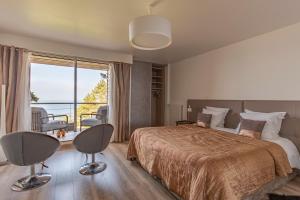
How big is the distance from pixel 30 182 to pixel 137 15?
2.89 meters

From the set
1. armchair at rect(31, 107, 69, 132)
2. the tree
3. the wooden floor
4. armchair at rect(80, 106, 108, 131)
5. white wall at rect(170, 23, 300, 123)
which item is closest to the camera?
the wooden floor

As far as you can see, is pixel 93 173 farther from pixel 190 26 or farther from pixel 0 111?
pixel 190 26

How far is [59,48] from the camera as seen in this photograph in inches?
154

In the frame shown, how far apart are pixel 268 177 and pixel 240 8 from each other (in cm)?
226

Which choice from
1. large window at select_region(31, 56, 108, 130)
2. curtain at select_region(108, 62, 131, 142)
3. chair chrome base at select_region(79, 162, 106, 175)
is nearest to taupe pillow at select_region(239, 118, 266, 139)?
chair chrome base at select_region(79, 162, 106, 175)

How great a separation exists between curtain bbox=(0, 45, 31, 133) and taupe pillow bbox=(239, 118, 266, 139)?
4.30 meters

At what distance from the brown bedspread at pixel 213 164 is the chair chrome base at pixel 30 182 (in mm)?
1514

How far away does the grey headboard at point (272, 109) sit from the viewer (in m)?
2.65

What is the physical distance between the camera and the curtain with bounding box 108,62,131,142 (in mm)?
4574

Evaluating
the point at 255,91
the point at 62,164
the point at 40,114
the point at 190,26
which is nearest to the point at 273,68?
the point at 255,91

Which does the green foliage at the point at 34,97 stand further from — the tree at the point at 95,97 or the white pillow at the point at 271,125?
the white pillow at the point at 271,125

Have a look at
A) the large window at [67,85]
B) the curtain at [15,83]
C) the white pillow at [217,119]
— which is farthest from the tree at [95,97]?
the white pillow at [217,119]

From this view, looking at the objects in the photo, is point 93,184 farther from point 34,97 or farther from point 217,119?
point 34,97

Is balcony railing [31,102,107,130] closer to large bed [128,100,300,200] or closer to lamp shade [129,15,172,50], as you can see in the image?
large bed [128,100,300,200]
